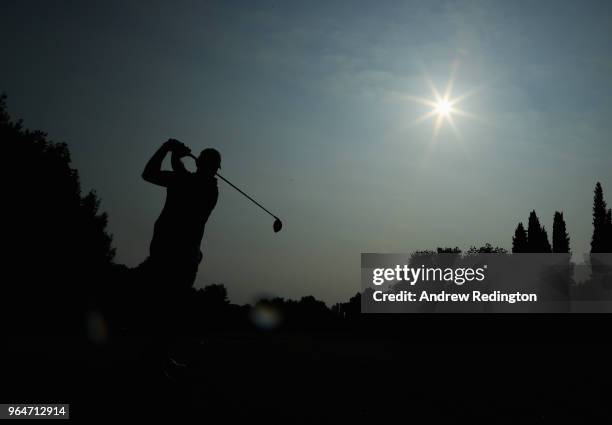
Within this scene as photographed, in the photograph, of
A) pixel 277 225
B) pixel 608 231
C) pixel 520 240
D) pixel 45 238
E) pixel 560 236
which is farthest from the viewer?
pixel 520 240

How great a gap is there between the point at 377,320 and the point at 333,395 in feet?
209

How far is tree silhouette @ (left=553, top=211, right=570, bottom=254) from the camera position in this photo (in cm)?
9956

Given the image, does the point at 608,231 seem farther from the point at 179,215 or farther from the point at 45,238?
the point at 179,215

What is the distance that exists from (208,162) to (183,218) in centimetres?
93

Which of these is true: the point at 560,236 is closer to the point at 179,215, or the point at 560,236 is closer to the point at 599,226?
the point at 599,226

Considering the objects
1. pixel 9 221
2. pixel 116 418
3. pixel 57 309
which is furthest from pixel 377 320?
pixel 116 418

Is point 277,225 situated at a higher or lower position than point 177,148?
lower

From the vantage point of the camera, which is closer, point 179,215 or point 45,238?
point 179,215

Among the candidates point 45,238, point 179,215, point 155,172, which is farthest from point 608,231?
point 155,172

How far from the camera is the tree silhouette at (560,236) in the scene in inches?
3920

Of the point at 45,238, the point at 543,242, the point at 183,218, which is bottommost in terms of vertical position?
the point at 183,218

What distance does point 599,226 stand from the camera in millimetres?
88312

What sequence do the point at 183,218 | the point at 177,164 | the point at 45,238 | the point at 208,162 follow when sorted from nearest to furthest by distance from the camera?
the point at 183,218 < the point at 177,164 < the point at 208,162 < the point at 45,238

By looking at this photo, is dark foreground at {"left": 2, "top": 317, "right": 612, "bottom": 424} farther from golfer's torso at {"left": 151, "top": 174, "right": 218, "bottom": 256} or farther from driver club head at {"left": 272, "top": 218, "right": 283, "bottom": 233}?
driver club head at {"left": 272, "top": 218, "right": 283, "bottom": 233}
